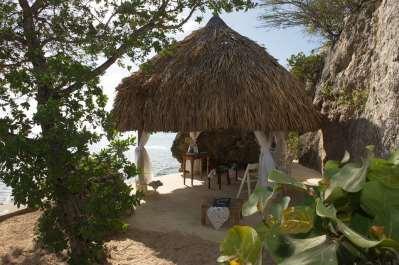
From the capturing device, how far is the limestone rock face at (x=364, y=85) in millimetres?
7633

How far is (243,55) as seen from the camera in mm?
8844

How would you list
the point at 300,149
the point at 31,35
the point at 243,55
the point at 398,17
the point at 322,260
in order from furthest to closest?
the point at 300,149 < the point at 243,55 < the point at 398,17 < the point at 31,35 < the point at 322,260

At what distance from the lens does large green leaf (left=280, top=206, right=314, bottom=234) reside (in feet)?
1.96

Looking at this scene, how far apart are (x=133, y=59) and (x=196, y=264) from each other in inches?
115

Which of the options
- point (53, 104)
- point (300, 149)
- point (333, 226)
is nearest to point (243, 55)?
point (53, 104)

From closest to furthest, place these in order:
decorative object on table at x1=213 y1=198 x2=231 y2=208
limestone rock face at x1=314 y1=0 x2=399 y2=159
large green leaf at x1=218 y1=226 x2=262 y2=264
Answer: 1. large green leaf at x1=218 y1=226 x2=262 y2=264
2. decorative object on table at x1=213 y1=198 x2=231 y2=208
3. limestone rock face at x1=314 y1=0 x2=399 y2=159

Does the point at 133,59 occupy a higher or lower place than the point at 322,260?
Result: higher

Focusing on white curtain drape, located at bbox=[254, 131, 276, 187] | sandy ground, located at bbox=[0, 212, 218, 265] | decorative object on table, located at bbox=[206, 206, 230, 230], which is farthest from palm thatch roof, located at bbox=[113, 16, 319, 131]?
sandy ground, located at bbox=[0, 212, 218, 265]

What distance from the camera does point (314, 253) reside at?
54 centimetres

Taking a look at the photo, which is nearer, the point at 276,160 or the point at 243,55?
the point at 243,55

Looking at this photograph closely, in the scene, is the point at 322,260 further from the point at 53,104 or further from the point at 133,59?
the point at 133,59

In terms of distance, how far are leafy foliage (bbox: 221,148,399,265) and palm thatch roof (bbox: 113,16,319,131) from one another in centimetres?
719

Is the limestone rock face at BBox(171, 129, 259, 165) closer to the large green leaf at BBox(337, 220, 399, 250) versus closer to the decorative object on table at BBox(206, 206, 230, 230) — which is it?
the decorative object on table at BBox(206, 206, 230, 230)

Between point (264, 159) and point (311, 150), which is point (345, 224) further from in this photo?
point (311, 150)
